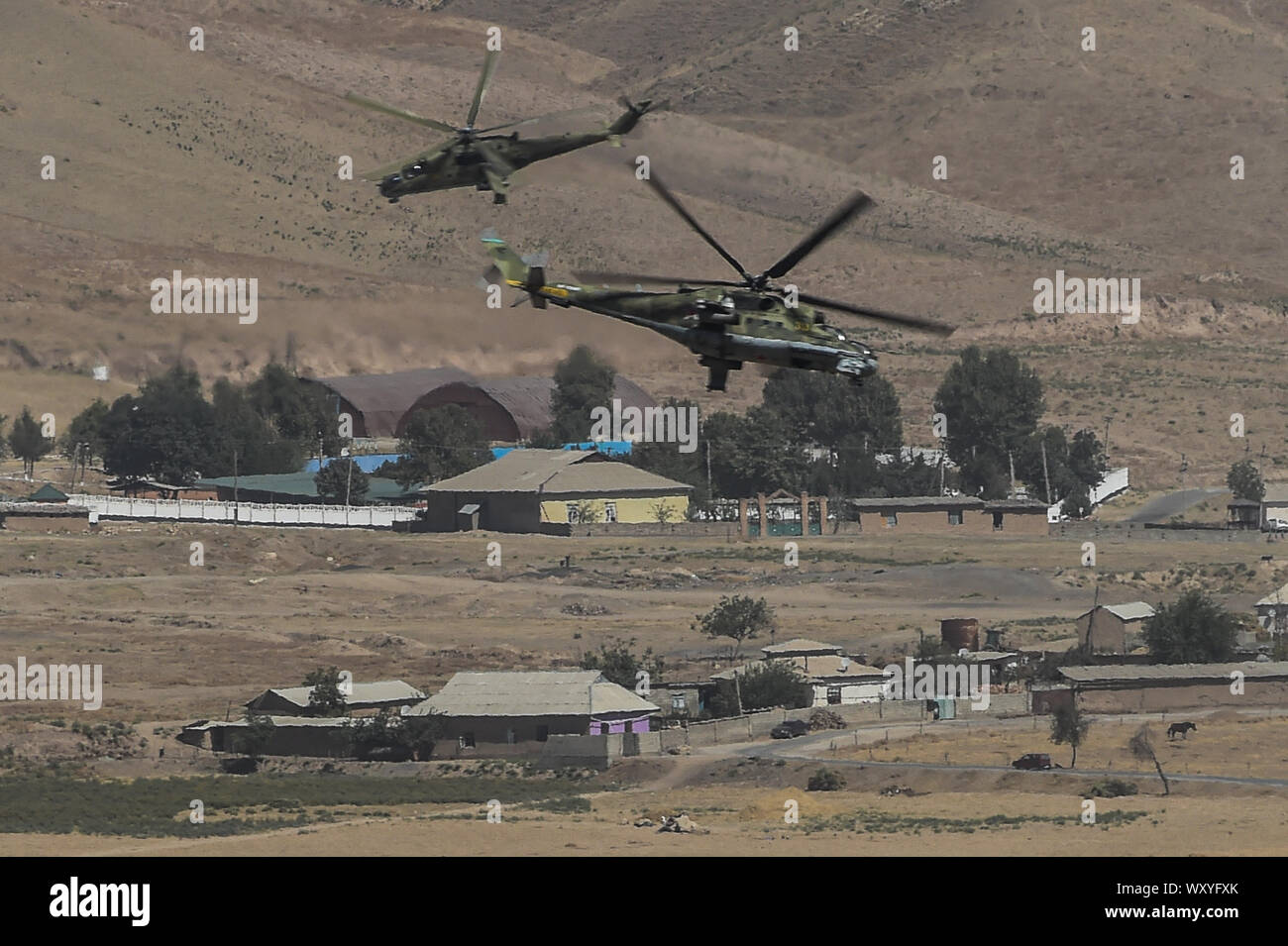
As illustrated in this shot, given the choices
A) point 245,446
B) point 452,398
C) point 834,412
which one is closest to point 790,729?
point 245,446

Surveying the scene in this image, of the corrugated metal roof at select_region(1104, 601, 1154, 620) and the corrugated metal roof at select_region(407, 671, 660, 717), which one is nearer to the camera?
the corrugated metal roof at select_region(407, 671, 660, 717)

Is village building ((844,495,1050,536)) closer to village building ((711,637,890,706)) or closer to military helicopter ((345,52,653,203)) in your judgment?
village building ((711,637,890,706))

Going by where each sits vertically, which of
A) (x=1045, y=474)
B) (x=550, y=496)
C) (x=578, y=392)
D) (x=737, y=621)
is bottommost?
(x=737, y=621)

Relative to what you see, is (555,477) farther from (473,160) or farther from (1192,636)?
(473,160)

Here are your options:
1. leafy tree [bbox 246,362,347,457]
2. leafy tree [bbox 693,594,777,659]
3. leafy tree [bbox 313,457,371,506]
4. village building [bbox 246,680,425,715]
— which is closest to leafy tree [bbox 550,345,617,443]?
leafy tree [bbox 246,362,347,457]

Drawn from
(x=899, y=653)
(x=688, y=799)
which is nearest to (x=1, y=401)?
(x=899, y=653)

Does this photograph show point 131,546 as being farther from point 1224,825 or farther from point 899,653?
point 1224,825
